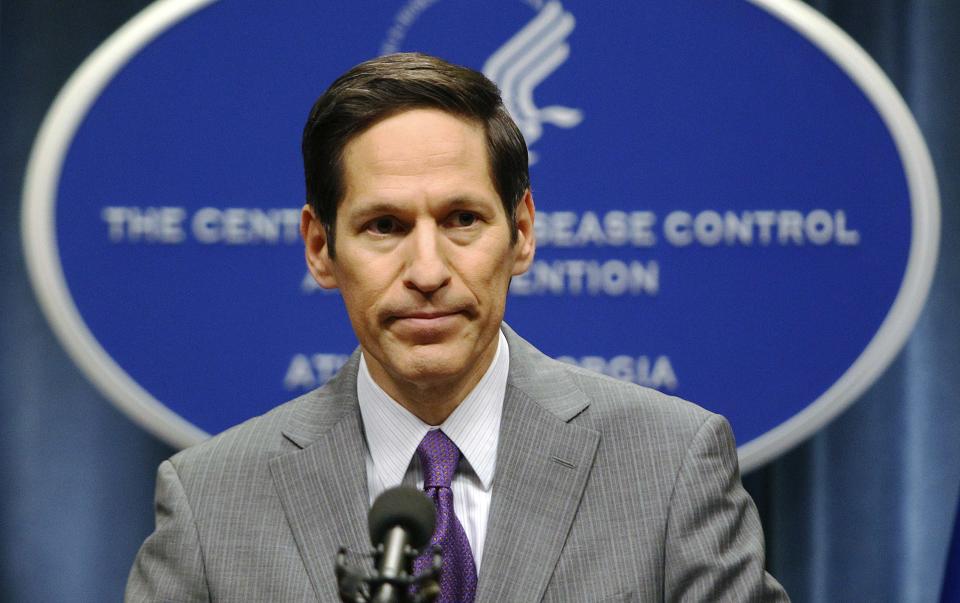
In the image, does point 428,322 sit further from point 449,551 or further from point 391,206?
point 449,551

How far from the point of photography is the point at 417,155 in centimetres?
Answer: 178

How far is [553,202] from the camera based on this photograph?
276 centimetres

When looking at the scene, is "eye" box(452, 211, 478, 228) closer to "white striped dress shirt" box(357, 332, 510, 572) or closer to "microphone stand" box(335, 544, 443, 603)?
"white striped dress shirt" box(357, 332, 510, 572)

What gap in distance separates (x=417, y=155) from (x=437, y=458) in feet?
1.40

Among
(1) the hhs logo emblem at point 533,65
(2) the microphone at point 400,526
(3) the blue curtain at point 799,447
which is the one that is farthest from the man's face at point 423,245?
(3) the blue curtain at point 799,447

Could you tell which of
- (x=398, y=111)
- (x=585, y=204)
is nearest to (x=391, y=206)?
(x=398, y=111)

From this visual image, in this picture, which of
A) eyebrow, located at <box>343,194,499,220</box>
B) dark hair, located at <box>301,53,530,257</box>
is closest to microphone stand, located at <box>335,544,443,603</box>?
eyebrow, located at <box>343,194,499,220</box>

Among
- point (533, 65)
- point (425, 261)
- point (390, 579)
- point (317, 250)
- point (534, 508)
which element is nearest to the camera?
point (390, 579)

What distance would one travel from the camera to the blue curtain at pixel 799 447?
2947mm

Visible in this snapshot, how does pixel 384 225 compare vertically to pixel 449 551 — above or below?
above

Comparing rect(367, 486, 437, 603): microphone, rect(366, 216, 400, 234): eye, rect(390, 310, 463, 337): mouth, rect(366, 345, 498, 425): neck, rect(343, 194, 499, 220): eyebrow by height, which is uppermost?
rect(343, 194, 499, 220): eyebrow

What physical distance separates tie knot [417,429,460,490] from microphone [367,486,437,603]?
0.58m

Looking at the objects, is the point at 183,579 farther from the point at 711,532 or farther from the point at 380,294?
the point at 711,532

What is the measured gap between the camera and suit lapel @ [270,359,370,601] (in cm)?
184
